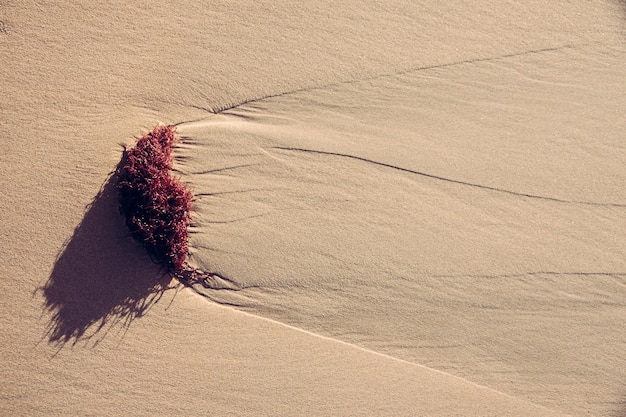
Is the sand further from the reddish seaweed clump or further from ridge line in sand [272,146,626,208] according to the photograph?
the reddish seaweed clump

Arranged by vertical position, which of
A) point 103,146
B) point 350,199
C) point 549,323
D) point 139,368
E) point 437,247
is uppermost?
point 103,146

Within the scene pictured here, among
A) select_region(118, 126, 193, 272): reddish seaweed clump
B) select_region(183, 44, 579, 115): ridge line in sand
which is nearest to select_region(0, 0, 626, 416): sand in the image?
select_region(183, 44, 579, 115): ridge line in sand

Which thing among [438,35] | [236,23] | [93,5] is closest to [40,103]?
[93,5]

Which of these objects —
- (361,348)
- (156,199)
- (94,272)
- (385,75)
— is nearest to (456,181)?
(385,75)

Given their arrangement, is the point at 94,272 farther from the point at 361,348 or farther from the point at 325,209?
the point at 361,348

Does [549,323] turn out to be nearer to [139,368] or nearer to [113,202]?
[139,368]

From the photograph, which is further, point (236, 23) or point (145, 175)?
point (236, 23)
